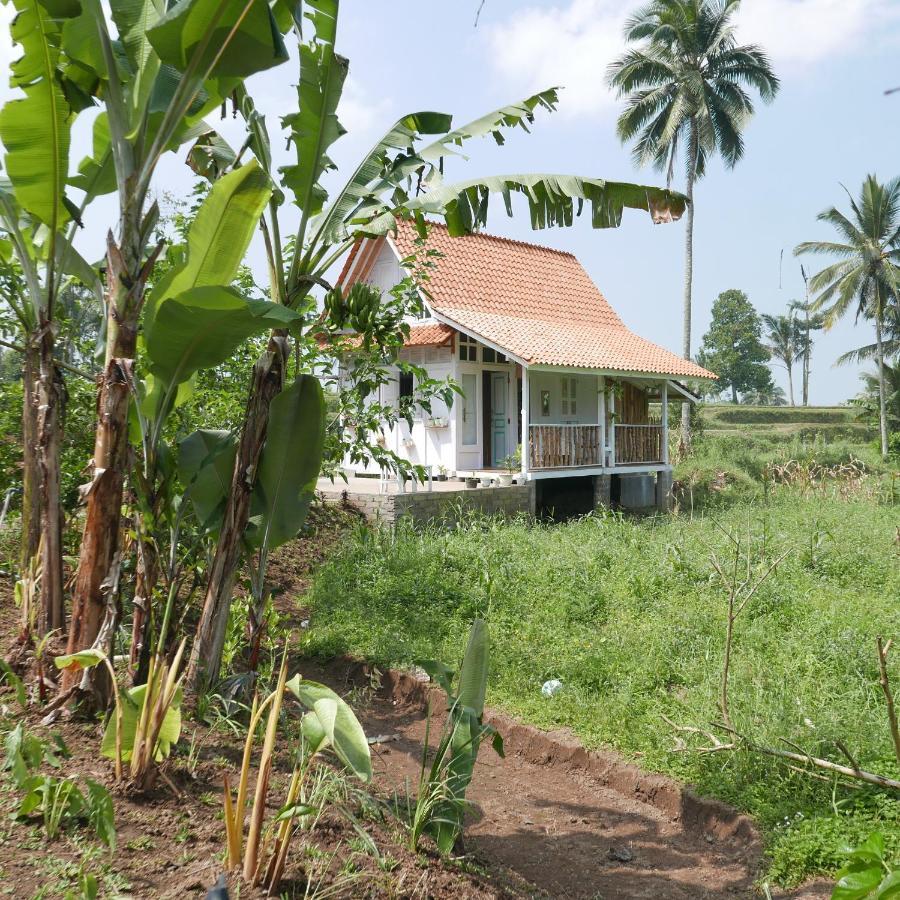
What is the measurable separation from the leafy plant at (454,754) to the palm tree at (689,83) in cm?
2383

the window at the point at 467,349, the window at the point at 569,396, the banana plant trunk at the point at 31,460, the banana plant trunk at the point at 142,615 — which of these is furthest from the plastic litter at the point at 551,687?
the window at the point at 569,396

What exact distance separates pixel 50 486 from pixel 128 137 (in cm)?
199

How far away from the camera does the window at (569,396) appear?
61.0 ft

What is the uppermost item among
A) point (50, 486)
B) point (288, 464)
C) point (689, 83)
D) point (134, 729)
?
point (689, 83)

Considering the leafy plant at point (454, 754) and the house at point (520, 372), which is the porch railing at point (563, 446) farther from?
the leafy plant at point (454, 754)

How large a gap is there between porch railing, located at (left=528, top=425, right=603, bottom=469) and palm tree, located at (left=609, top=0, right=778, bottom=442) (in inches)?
420

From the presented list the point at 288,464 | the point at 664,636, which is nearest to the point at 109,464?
the point at 288,464

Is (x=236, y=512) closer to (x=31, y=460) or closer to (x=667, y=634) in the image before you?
(x=31, y=460)

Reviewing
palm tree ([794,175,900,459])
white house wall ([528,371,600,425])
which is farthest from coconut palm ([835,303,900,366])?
white house wall ([528,371,600,425])

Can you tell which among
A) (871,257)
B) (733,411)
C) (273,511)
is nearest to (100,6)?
(273,511)

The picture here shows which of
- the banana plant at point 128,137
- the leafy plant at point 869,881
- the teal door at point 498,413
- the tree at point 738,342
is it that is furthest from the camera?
the tree at point 738,342

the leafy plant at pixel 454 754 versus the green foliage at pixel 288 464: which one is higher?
the green foliage at pixel 288 464

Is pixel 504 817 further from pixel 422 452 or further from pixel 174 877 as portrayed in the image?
pixel 422 452

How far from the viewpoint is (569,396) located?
18750mm
